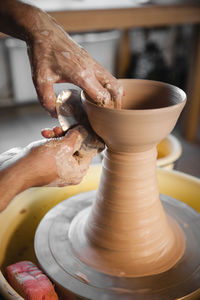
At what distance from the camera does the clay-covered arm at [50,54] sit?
2.56 feet

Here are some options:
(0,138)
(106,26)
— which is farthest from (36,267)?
(0,138)

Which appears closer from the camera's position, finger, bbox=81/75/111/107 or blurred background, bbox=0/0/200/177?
finger, bbox=81/75/111/107

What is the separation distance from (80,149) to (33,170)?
6.0 inches

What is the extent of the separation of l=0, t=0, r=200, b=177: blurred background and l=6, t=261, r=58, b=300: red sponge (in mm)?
1516

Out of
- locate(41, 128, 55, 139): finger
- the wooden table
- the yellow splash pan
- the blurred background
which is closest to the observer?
locate(41, 128, 55, 139): finger

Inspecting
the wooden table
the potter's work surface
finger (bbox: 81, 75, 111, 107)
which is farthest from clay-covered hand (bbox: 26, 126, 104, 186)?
the wooden table

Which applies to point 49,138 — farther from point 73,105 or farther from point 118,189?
point 118,189

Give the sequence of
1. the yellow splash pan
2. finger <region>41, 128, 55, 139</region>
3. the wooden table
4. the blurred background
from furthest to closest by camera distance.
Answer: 1. the blurred background
2. the wooden table
3. the yellow splash pan
4. finger <region>41, 128, 55, 139</region>

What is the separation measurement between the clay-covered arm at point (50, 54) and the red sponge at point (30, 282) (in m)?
0.53

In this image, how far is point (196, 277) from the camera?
90 centimetres

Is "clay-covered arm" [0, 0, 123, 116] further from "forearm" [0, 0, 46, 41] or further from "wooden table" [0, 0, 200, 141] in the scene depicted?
"wooden table" [0, 0, 200, 141]

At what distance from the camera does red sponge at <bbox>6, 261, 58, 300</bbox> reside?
88cm

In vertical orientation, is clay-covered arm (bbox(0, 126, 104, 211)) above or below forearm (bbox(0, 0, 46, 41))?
below

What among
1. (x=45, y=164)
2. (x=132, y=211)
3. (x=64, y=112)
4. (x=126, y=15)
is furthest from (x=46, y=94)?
(x=126, y=15)
